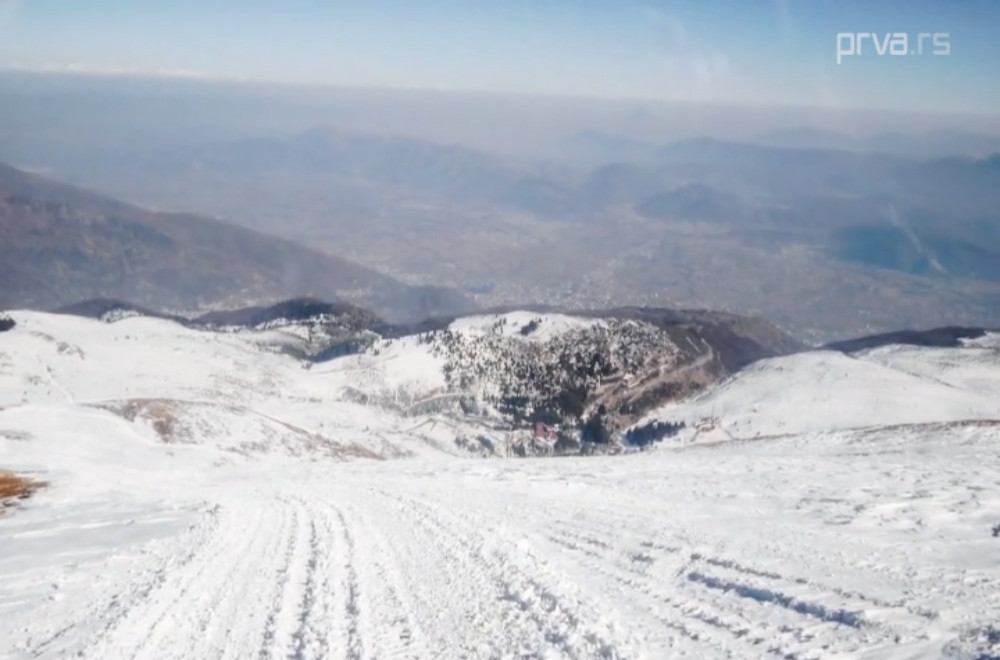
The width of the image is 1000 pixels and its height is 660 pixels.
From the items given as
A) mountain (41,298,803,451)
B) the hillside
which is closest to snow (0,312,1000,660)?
the hillside

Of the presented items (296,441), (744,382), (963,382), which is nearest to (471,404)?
(744,382)

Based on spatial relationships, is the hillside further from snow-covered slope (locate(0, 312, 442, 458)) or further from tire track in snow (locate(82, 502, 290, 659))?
tire track in snow (locate(82, 502, 290, 659))

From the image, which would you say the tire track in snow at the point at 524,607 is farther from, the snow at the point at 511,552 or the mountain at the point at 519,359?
the mountain at the point at 519,359

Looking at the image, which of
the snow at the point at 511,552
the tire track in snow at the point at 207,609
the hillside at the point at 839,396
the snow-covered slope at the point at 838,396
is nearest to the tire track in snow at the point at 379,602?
the snow at the point at 511,552

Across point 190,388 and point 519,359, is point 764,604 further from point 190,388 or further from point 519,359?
point 519,359

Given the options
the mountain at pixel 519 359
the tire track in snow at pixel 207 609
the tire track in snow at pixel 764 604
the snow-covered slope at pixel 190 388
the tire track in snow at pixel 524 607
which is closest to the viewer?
the tire track in snow at pixel 764 604

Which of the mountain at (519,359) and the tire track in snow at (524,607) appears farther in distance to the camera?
the mountain at (519,359)
